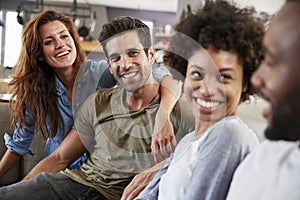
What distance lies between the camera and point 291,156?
16.7 inches

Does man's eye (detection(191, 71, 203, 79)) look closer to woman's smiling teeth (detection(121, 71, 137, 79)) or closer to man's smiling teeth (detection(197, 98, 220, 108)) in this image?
man's smiling teeth (detection(197, 98, 220, 108))

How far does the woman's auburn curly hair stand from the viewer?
0.53 metres

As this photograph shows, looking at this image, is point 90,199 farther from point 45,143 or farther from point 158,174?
point 45,143

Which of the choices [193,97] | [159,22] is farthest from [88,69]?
[159,22]

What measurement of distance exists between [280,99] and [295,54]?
1.6 inches

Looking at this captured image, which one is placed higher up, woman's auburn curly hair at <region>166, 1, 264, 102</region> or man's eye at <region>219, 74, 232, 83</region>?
woman's auburn curly hair at <region>166, 1, 264, 102</region>

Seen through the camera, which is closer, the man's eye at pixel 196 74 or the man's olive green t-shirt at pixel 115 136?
the man's eye at pixel 196 74

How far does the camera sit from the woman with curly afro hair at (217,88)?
21.0 inches

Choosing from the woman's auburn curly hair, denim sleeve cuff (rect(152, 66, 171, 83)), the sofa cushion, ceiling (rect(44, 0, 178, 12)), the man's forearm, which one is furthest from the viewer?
ceiling (rect(44, 0, 178, 12))

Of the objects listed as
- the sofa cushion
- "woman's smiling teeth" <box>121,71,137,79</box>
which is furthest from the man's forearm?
"woman's smiling teeth" <box>121,71,137,79</box>

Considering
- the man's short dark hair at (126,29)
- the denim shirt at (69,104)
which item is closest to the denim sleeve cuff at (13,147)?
the denim shirt at (69,104)

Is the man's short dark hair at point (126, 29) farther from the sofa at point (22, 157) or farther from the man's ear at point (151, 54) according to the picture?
the sofa at point (22, 157)

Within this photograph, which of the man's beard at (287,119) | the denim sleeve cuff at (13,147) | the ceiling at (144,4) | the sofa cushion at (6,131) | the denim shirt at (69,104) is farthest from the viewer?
the ceiling at (144,4)

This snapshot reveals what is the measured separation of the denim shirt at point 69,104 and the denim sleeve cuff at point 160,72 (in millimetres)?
108
